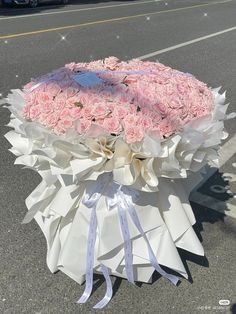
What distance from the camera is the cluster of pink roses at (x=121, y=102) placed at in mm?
2299

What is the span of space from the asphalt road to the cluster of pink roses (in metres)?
0.88

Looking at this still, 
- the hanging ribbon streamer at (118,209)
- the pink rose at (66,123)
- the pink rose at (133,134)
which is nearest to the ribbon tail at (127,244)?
the hanging ribbon streamer at (118,209)

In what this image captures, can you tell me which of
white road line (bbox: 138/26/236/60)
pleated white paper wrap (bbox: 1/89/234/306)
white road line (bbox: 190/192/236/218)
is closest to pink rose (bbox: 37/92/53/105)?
pleated white paper wrap (bbox: 1/89/234/306)

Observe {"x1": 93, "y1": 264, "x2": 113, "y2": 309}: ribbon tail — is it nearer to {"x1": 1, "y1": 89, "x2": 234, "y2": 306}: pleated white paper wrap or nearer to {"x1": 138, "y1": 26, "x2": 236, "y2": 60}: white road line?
{"x1": 1, "y1": 89, "x2": 234, "y2": 306}: pleated white paper wrap

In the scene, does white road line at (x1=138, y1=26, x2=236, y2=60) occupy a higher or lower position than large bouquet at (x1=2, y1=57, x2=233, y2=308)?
lower

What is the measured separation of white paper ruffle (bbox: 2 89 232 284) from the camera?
2273 millimetres

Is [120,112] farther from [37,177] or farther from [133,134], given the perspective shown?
[37,177]

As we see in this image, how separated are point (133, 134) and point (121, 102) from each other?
23 centimetres

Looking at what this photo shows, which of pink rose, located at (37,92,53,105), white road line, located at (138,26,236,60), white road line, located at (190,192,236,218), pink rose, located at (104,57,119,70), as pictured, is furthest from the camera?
white road line, located at (138,26,236,60)

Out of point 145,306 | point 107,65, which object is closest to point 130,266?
point 145,306

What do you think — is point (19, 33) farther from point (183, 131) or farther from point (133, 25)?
point (183, 131)

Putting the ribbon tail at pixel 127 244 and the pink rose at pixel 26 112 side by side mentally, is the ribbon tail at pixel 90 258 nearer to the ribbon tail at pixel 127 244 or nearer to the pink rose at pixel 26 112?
the ribbon tail at pixel 127 244

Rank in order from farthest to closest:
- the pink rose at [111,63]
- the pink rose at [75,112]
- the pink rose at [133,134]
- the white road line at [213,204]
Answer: the white road line at [213,204]
the pink rose at [111,63]
the pink rose at [75,112]
the pink rose at [133,134]

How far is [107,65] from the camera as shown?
9.55ft
